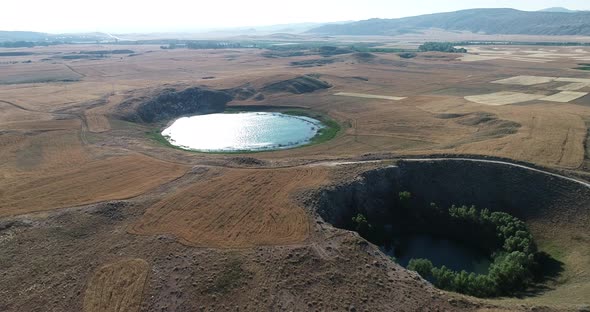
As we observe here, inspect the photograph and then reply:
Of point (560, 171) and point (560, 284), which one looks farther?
point (560, 171)

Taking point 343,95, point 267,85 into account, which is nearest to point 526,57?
point 343,95

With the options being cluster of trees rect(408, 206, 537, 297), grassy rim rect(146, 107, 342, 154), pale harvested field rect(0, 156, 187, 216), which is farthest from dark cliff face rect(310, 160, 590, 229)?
grassy rim rect(146, 107, 342, 154)

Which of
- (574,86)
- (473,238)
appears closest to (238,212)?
(473,238)

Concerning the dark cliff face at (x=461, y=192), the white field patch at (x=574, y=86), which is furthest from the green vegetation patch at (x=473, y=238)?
the white field patch at (x=574, y=86)

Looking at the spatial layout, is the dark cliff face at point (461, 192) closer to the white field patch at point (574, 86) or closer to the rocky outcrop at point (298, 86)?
the rocky outcrop at point (298, 86)

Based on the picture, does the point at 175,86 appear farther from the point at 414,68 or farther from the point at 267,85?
the point at 414,68

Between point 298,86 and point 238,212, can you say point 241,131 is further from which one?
point 238,212
